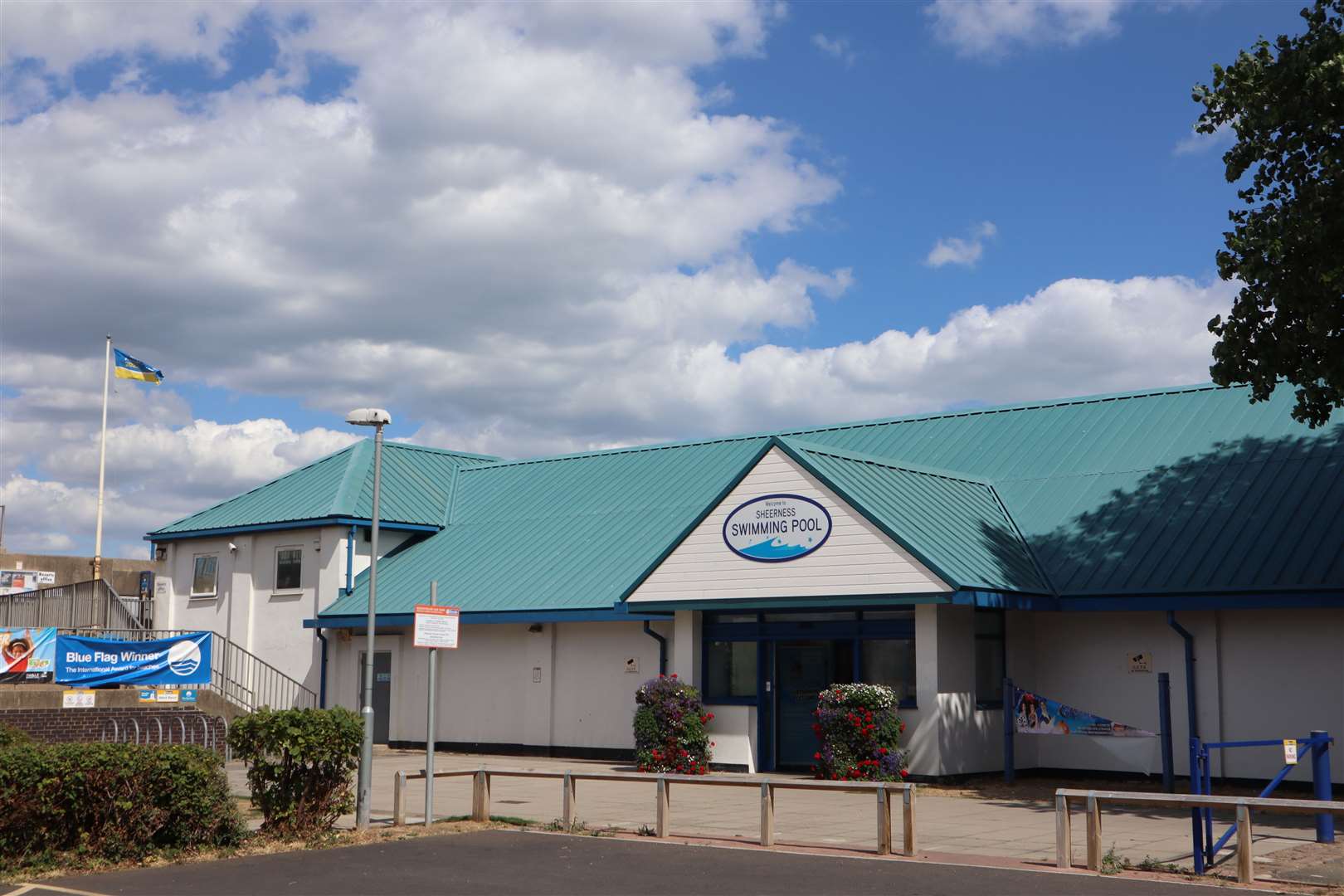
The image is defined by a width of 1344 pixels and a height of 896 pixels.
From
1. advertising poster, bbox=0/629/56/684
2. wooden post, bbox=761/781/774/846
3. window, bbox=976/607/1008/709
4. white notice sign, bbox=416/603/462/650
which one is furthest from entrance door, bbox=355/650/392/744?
wooden post, bbox=761/781/774/846

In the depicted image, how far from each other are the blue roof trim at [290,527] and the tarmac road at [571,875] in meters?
A: 17.9

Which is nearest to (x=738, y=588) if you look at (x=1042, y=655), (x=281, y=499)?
(x=1042, y=655)

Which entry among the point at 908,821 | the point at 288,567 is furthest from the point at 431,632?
the point at 288,567

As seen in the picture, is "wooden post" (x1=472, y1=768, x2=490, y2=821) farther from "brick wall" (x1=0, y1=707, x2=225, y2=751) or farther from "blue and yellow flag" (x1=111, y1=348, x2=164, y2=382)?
"blue and yellow flag" (x1=111, y1=348, x2=164, y2=382)

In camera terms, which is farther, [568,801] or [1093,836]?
[568,801]

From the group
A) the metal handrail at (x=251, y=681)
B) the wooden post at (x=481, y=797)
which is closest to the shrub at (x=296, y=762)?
the wooden post at (x=481, y=797)

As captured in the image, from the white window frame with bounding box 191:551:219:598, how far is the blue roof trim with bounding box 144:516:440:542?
53 cm

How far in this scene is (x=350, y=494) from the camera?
3353cm

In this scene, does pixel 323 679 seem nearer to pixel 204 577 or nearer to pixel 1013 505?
pixel 204 577

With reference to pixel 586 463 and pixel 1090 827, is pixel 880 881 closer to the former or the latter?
pixel 1090 827

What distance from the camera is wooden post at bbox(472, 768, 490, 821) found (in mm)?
17172

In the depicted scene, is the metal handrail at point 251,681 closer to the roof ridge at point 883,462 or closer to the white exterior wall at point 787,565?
the white exterior wall at point 787,565

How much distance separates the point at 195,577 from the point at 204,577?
0.99 ft

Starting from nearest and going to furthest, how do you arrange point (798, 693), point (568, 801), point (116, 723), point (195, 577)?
point (568, 801) < point (798, 693) < point (116, 723) < point (195, 577)
